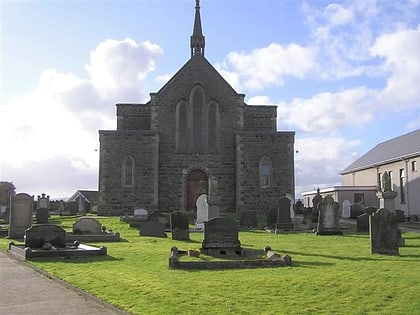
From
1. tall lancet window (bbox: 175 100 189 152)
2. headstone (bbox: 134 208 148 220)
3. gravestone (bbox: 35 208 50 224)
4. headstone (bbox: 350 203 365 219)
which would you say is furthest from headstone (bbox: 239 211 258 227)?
headstone (bbox: 350 203 365 219)

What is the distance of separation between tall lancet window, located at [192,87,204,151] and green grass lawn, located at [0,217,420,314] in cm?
2319

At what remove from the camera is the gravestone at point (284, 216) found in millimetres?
26047

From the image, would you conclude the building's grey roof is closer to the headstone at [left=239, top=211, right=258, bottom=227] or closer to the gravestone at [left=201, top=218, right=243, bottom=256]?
the headstone at [left=239, top=211, right=258, bottom=227]

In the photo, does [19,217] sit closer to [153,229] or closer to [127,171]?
[153,229]

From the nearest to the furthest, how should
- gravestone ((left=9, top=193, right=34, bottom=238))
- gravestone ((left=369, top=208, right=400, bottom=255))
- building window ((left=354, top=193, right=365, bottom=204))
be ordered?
1. gravestone ((left=369, top=208, right=400, bottom=255))
2. gravestone ((left=9, top=193, right=34, bottom=238))
3. building window ((left=354, top=193, right=365, bottom=204))

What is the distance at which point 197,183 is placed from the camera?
38125mm

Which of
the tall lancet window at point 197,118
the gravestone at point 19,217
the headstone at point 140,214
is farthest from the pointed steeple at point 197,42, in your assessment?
the gravestone at point 19,217

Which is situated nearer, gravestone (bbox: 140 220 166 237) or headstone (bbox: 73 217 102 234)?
headstone (bbox: 73 217 102 234)

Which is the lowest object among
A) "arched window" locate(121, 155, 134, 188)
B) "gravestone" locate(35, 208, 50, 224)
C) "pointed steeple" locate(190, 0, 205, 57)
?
"gravestone" locate(35, 208, 50, 224)

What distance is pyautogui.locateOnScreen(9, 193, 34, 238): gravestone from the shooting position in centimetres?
→ 2339

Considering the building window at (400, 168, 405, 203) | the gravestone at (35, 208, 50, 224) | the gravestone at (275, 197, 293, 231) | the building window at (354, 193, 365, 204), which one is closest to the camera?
the gravestone at (275, 197, 293, 231)

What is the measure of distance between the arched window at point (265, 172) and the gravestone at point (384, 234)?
71.5 feet

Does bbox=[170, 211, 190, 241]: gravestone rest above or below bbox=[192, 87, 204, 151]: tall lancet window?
below

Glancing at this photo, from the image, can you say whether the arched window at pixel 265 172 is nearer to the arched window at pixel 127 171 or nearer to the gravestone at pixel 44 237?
the arched window at pixel 127 171
